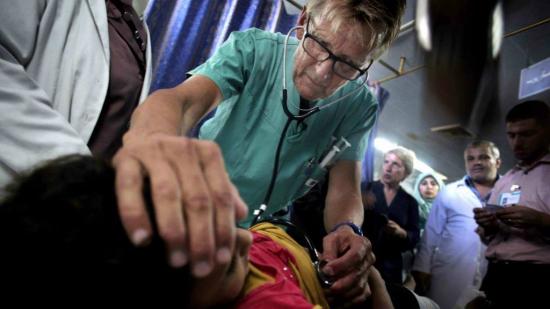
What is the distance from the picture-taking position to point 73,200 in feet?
1.13

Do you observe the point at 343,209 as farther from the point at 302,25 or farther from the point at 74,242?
the point at 74,242

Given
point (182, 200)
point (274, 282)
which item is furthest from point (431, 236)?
point (182, 200)

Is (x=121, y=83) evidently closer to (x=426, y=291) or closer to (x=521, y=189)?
(x=521, y=189)

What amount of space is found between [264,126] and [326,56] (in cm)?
29

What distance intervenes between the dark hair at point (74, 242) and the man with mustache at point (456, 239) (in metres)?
2.62

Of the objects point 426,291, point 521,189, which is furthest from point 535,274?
point 426,291

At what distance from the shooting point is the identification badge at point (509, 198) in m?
1.88

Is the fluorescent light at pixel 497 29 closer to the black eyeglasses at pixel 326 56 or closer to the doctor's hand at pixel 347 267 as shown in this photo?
the black eyeglasses at pixel 326 56

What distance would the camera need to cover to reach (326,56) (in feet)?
3.17

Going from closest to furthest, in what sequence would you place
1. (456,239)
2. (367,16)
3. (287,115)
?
(367,16)
(287,115)
(456,239)

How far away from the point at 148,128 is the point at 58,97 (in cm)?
46

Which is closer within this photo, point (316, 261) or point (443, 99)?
point (316, 261)

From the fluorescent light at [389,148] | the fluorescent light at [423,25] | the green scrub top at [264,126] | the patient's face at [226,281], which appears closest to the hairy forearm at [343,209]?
the green scrub top at [264,126]

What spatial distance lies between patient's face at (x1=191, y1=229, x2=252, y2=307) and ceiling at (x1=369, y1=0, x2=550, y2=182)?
1447 millimetres
